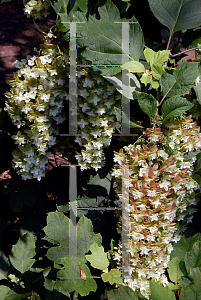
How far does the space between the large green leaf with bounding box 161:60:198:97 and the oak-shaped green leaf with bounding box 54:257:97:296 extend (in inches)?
39.9

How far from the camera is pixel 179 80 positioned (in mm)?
1372

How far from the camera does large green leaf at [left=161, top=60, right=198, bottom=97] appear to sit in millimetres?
1348

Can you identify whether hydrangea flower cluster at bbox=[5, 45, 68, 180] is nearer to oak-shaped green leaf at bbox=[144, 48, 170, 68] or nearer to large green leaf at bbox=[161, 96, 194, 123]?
oak-shaped green leaf at bbox=[144, 48, 170, 68]

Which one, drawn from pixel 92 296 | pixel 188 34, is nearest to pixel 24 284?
pixel 92 296

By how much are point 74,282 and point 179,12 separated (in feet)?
5.04

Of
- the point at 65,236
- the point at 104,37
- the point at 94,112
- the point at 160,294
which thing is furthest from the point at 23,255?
the point at 104,37

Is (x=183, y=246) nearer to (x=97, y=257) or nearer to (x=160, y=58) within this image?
(x=97, y=257)

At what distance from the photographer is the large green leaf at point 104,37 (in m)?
1.37

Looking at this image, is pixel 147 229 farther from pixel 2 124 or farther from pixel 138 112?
pixel 2 124

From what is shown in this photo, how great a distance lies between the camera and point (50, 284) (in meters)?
1.31

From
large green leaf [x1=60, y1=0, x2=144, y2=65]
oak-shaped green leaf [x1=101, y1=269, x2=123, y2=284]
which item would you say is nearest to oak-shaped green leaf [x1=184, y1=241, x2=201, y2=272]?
oak-shaped green leaf [x1=101, y1=269, x2=123, y2=284]

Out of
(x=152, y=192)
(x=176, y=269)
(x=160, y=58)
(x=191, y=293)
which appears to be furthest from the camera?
(x=176, y=269)

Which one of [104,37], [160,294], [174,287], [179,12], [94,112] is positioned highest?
[179,12]

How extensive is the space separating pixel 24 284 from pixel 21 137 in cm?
83
